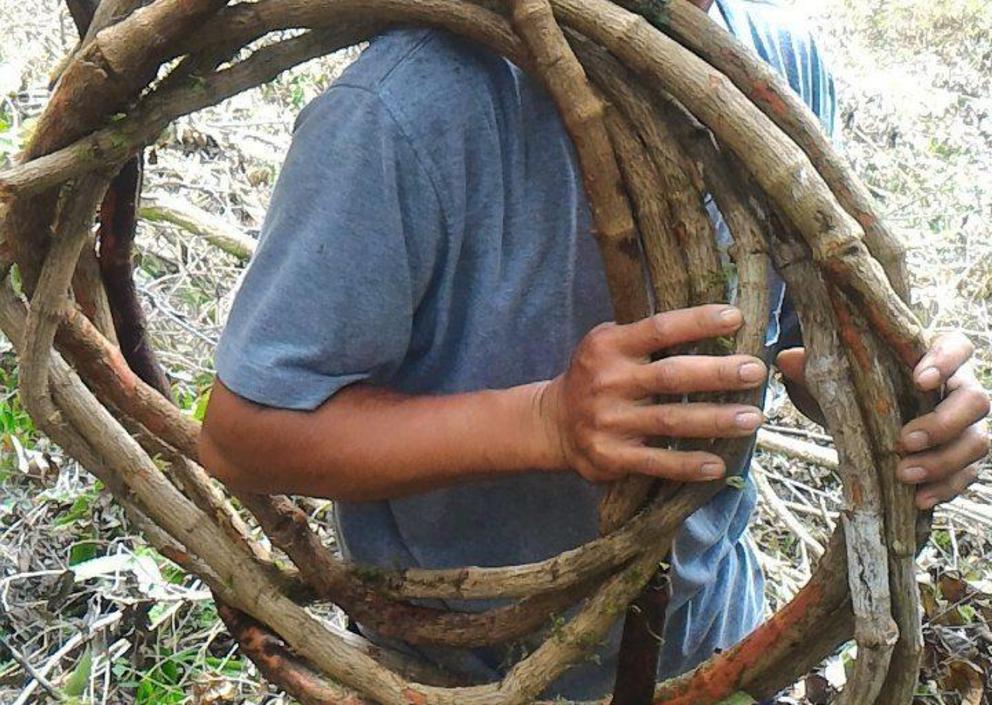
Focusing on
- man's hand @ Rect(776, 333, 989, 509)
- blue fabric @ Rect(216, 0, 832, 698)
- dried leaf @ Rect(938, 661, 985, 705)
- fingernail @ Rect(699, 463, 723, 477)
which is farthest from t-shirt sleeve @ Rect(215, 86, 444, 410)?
dried leaf @ Rect(938, 661, 985, 705)

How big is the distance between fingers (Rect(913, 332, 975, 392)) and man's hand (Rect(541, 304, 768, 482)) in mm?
88

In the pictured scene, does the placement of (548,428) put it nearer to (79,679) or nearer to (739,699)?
(739,699)

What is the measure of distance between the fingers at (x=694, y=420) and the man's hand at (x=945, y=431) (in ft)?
0.32

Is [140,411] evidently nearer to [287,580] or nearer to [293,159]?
[287,580]

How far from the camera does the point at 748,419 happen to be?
23.9 inches

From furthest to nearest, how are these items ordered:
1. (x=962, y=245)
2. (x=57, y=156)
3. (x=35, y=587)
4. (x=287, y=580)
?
(x=962, y=245)
(x=35, y=587)
(x=287, y=580)
(x=57, y=156)

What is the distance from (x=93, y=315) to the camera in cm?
93

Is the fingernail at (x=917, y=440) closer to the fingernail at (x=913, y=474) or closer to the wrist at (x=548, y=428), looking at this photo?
the fingernail at (x=913, y=474)

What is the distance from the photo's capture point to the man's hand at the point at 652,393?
1.95 feet

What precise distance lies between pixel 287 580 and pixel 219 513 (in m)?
0.09

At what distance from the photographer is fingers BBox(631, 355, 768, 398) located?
59 cm

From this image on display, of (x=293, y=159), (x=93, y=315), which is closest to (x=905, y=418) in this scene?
(x=293, y=159)

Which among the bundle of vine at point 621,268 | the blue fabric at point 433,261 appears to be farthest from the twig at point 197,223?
the blue fabric at point 433,261

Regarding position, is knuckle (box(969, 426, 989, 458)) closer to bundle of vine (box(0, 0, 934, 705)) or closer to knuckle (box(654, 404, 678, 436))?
bundle of vine (box(0, 0, 934, 705))
